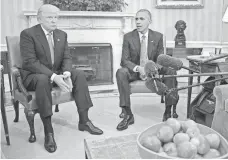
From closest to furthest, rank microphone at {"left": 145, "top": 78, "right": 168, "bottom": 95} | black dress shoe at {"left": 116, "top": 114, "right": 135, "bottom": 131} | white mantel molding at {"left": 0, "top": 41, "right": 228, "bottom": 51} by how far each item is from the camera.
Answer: microphone at {"left": 145, "top": 78, "right": 168, "bottom": 95} → black dress shoe at {"left": 116, "top": 114, "right": 135, "bottom": 131} → white mantel molding at {"left": 0, "top": 41, "right": 228, "bottom": 51}

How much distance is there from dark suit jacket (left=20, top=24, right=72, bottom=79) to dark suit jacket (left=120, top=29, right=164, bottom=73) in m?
0.73

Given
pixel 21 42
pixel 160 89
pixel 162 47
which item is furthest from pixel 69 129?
pixel 160 89

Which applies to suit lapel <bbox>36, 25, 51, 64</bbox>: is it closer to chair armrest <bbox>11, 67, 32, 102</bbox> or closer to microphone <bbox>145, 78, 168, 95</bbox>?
chair armrest <bbox>11, 67, 32, 102</bbox>

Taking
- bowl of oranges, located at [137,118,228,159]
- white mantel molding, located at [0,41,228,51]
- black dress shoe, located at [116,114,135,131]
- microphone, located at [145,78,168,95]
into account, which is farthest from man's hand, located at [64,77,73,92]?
white mantel molding, located at [0,41,228,51]

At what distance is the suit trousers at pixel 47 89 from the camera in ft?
9.21

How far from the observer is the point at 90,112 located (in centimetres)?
388

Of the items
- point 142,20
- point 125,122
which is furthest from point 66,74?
point 142,20

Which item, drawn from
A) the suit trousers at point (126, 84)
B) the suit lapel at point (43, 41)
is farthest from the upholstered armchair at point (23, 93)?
the suit trousers at point (126, 84)

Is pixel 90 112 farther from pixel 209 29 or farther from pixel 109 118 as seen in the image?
pixel 209 29

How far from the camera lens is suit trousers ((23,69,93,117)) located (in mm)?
2807

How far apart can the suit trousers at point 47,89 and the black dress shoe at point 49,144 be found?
0.21m

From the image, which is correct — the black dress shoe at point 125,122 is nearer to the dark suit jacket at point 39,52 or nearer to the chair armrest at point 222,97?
the dark suit jacket at point 39,52

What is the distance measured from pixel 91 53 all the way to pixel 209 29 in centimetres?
258

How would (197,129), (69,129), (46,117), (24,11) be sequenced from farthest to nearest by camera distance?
(24,11) < (69,129) < (46,117) < (197,129)
